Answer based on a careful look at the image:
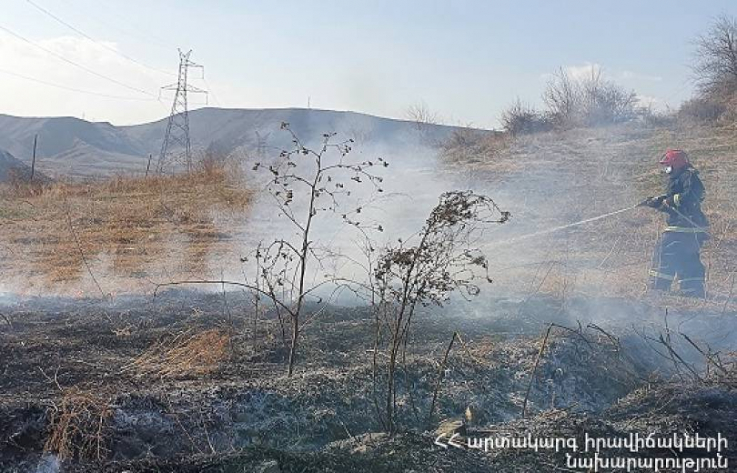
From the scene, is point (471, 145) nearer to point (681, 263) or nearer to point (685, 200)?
point (685, 200)

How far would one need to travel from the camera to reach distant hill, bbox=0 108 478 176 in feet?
118

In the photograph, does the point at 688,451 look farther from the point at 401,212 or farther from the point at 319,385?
the point at 401,212

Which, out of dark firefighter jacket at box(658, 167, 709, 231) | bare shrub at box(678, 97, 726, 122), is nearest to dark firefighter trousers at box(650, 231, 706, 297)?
dark firefighter jacket at box(658, 167, 709, 231)

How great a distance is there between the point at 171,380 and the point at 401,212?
1196 cm

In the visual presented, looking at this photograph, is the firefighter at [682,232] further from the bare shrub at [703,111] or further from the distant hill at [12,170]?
the distant hill at [12,170]

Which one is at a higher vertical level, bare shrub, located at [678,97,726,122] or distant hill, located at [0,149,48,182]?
bare shrub, located at [678,97,726,122]

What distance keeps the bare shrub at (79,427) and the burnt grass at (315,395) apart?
0.06 ft

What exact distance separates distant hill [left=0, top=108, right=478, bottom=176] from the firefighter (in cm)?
2053

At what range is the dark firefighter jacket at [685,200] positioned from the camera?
31.8 feet

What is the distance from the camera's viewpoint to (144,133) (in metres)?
68.4

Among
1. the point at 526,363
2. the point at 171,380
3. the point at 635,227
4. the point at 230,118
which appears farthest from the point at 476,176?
the point at 230,118

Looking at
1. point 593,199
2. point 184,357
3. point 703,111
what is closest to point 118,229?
point 593,199

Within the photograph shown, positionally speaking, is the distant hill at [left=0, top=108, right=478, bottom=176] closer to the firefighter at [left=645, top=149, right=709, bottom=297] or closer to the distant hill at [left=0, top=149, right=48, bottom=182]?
the distant hill at [left=0, top=149, right=48, bottom=182]

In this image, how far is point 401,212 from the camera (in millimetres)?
16938
